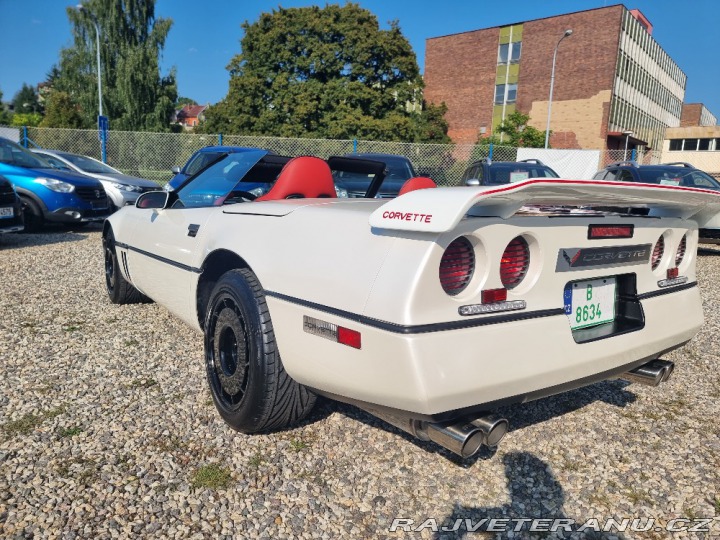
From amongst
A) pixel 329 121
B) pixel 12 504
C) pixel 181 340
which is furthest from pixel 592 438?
pixel 329 121

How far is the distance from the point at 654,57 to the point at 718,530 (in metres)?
54.1

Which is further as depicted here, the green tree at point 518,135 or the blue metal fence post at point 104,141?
the green tree at point 518,135

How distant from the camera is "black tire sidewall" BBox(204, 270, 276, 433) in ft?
7.69

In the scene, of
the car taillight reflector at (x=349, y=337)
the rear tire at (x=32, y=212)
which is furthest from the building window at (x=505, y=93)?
the car taillight reflector at (x=349, y=337)

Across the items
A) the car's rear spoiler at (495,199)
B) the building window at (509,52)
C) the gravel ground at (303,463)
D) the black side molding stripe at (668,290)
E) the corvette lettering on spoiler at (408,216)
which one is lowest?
the gravel ground at (303,463)

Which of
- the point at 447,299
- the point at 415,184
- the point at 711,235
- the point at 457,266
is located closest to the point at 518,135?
the point at 711,235

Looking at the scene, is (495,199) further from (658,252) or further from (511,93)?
(511,93)

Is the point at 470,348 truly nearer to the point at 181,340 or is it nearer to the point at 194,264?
the point at 194,264

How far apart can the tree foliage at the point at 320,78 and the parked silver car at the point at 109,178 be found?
21576 millimetres

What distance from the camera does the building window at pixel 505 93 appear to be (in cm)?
4209

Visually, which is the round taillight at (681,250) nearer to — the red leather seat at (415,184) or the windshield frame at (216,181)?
the red leather seat at (415,184)

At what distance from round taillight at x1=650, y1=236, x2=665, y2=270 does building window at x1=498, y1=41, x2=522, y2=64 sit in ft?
143

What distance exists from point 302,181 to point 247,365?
1.16 metres

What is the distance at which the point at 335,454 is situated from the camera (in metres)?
2.50
